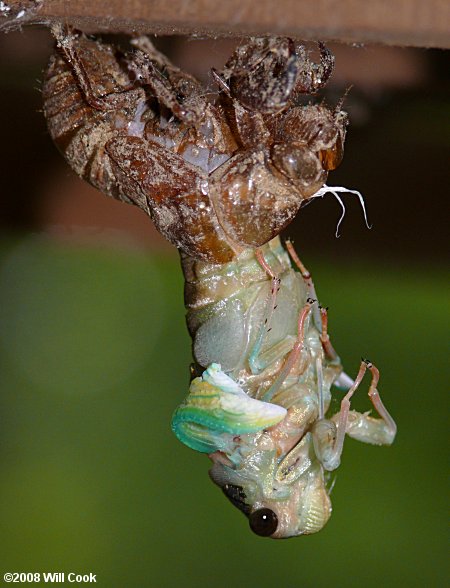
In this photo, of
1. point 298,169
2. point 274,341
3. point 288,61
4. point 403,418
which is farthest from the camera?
point 403,418

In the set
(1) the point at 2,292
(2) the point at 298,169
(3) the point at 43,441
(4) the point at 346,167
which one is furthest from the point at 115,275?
(2) the point at 298,169

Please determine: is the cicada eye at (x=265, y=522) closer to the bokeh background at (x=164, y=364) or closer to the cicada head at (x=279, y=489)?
the cicada head at (x=279, y=489)

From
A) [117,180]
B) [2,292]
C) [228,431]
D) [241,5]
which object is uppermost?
[241,5]

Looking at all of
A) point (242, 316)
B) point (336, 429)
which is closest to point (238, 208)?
point (242, 316)

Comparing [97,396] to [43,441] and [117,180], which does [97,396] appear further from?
[117,180]

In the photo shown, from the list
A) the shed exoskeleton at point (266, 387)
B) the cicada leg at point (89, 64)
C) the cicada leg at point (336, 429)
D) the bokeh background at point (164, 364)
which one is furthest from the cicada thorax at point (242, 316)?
the bokeh background at point (164, 364)

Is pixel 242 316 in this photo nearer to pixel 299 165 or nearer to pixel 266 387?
pixel 266 387

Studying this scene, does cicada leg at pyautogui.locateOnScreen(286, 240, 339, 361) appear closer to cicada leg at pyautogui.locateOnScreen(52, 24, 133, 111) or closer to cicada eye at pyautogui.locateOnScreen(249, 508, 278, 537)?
cicada eye at pyautogui.locateOnScreen(249, 508, 278, 537)

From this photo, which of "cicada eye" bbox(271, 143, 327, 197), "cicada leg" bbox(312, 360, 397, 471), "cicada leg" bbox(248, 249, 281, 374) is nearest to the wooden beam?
"cicada eye" bbox(271, 143, 327, 197)
